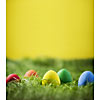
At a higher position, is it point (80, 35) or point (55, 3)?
point (55, 3)

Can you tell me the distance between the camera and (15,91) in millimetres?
1417

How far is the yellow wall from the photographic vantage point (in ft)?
5.03

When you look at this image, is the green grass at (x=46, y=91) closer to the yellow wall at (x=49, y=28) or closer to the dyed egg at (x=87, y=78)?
the dyed egg at (x=87, y=78)

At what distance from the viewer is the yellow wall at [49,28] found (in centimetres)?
153

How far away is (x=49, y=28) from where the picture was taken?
162 cm

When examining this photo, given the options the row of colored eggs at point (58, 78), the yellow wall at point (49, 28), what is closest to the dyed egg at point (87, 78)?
the row of colored eggs at point (58, 78)

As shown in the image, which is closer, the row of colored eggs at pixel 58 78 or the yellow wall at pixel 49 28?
the row of colored eggs at pixel 58 78

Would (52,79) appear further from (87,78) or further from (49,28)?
(49,28)

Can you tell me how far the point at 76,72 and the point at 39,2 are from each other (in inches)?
28.4

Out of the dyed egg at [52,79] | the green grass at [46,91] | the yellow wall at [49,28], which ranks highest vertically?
the yellow wall at [49,28]

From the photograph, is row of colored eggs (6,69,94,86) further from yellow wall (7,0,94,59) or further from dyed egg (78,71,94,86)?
yellow wall (7,0,94,59)

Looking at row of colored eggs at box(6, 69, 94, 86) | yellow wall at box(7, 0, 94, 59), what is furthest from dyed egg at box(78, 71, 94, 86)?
yellow wall at box(7, 0, 94, 59)
